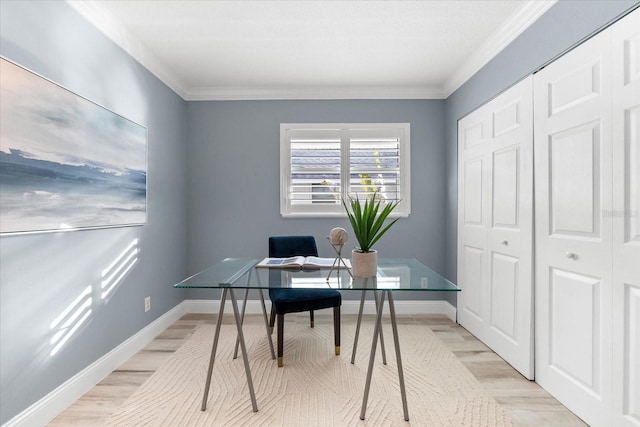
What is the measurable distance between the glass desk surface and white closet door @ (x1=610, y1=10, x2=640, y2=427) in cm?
78

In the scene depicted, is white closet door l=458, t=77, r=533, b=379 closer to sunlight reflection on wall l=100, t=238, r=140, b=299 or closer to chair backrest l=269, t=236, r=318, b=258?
chair backrest l=269, t=236, r=318, b=258

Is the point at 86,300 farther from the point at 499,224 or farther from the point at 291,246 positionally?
the point at 499,224

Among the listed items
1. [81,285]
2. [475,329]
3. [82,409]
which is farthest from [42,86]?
[475,329]

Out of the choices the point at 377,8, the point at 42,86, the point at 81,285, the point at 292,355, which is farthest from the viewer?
the point at 292,355

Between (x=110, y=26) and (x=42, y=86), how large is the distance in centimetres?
87

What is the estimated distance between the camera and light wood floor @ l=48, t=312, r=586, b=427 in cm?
195

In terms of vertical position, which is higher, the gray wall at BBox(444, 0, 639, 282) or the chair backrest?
the gray wall at BBox(444, 0, 639, 282)

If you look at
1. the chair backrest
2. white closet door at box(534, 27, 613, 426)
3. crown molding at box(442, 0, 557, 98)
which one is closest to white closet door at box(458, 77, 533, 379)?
white closet door at box(534, 27, 613, 426)

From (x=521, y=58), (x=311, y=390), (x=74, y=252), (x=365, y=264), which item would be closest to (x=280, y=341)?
(x=311, y=390)

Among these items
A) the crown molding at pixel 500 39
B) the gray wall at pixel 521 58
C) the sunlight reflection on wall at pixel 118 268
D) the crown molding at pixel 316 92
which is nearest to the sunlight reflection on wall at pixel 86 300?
the sunlight reflection on wall at pixel 118 268

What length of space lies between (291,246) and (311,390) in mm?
1267

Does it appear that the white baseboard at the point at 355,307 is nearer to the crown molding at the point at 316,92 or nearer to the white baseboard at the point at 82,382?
the white baseboard at the point at 82,382

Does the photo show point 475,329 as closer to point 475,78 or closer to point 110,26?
point 475,78

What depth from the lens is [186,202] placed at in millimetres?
3889
